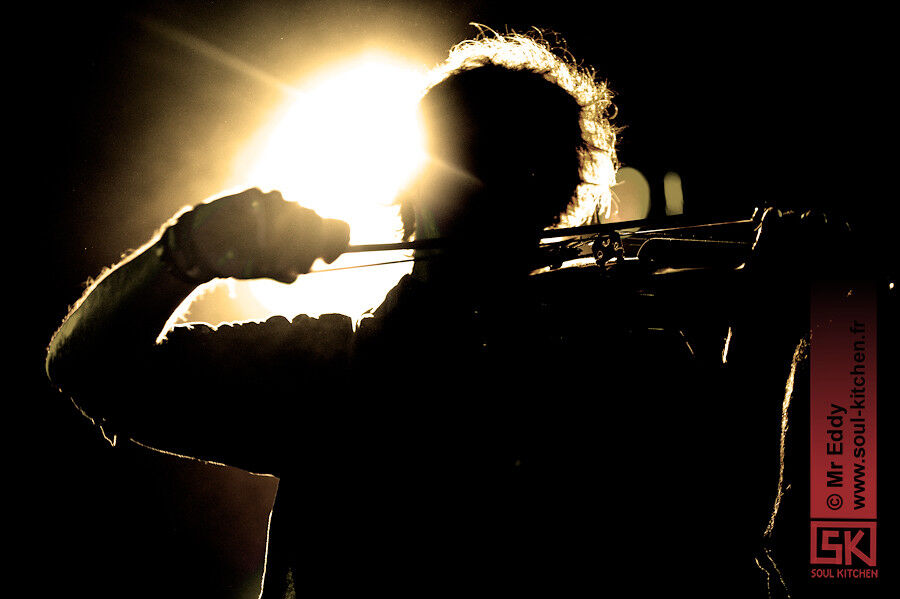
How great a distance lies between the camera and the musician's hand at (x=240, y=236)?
569 millimetres

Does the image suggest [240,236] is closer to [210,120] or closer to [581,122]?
[581,122]

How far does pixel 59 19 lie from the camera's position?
164cm

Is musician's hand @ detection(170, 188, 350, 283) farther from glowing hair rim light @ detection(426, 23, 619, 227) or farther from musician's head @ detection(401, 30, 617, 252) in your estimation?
glowing hair rim light @ detection(426, 23, 619, 227)

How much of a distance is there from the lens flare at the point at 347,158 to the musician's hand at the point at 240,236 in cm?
36

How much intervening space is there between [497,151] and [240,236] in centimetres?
47

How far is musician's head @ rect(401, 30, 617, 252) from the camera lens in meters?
0.84

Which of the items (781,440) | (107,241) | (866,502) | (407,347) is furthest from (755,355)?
(107,241)

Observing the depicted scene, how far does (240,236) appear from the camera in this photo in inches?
22.5

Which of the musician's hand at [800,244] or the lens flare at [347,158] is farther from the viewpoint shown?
the lens flare at [347,158]

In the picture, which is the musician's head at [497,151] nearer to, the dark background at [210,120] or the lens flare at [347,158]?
the lens flare at [347,158]

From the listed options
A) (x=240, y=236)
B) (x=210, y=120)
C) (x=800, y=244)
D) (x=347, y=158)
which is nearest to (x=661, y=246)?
(x=800, y=244)

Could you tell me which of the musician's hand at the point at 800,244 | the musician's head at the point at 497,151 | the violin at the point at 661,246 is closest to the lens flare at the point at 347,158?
the musician's head at the point at 497,151

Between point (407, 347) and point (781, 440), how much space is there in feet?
1.90

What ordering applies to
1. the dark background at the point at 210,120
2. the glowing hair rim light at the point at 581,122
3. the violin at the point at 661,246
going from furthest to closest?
the dark background at the point at 210,120 → the glowing hair rim light at the point at 581,122 → the violin at the point at 661,246
